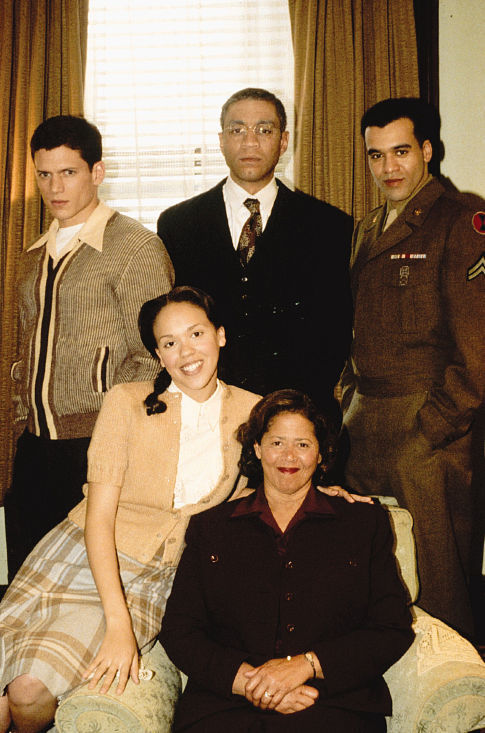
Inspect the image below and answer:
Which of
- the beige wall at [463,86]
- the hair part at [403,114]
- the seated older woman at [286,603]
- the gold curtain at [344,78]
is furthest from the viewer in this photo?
the beige wall at [463,86]

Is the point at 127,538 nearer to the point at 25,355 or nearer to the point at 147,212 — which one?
the point at 25,355

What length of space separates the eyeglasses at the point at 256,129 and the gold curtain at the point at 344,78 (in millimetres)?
823

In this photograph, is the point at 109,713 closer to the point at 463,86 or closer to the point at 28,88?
the point at 28,88

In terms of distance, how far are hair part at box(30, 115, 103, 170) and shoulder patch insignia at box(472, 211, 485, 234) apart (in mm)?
1240

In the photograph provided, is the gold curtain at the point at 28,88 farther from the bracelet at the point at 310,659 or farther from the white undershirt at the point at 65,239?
the bracelet at the point at 310,659

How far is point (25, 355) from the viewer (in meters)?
2.10

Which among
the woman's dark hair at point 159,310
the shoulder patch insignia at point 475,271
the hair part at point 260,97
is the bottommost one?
the woman's dark hair at point 159,310

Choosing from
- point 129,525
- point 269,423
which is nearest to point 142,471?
point 129,525

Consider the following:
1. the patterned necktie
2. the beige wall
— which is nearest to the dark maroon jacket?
the patterned necktie

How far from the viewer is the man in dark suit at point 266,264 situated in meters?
2.31

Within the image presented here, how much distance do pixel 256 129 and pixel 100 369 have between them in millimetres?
994

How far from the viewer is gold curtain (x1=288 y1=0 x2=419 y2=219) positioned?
9.93ft

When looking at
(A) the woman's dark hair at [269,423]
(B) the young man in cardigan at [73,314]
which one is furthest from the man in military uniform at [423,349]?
(B) the young man in cardigan at [73,314]

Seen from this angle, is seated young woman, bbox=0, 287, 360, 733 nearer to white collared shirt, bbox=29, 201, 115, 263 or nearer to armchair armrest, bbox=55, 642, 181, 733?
armchair armrest, bbox=55, 642, 181, 733
